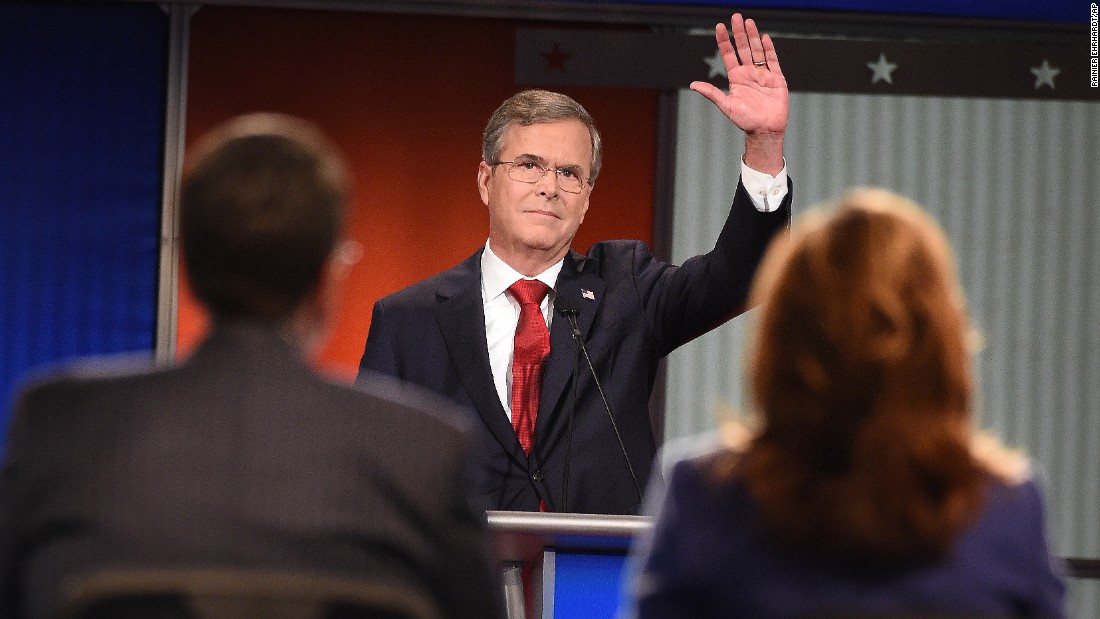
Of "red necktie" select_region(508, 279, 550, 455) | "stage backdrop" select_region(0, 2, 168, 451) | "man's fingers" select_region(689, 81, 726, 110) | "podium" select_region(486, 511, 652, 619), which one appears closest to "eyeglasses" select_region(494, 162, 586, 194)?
"red necktie" select_region(508, 279, 550, 455)

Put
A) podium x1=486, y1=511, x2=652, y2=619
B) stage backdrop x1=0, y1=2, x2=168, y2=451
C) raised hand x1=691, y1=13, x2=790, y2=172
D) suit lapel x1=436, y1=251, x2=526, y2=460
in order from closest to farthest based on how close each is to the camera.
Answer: podium x1=486, y1=511, x2=652, y2=619
raised hand x1=691, y1=13, x2=790, y2=172
suit lapel x1=436, y1=251, x2=526, y2=460
stage backdrop x1=0, y1=2, x2=168, y2=451

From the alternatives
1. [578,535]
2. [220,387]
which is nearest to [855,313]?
[220,387]

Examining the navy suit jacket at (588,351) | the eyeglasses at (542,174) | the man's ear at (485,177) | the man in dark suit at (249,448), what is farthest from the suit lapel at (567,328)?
the man in dark suit at (249,448)

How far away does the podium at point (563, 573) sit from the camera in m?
2.09

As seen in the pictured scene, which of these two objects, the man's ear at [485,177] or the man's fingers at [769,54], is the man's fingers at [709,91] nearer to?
the man's fingers at [769,54]

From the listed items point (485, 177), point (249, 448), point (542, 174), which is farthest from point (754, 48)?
point (249, 448)

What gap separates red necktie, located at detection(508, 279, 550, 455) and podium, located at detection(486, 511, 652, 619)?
0.46 metres

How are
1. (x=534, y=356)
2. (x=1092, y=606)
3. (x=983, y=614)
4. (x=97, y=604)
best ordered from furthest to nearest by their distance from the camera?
(x=1092, y=606), (x=534, y=356), (x=983, y=614), (x=97, y=604)

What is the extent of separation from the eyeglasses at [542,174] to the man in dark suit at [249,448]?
1.66 m

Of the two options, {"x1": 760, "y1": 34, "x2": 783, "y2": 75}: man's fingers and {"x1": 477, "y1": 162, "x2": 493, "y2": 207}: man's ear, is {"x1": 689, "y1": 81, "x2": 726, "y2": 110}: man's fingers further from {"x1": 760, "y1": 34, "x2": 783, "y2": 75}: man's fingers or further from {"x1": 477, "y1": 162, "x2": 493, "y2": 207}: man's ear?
{"x1": 477, "y1": 162, "x2": 493, "y2": 207}: man's ear

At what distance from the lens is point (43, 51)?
4.85 meters

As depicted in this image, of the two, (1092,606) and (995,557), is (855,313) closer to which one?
(995,557)

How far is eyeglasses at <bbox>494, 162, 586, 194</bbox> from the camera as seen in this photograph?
2.92m

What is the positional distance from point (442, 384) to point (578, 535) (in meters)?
0.71
